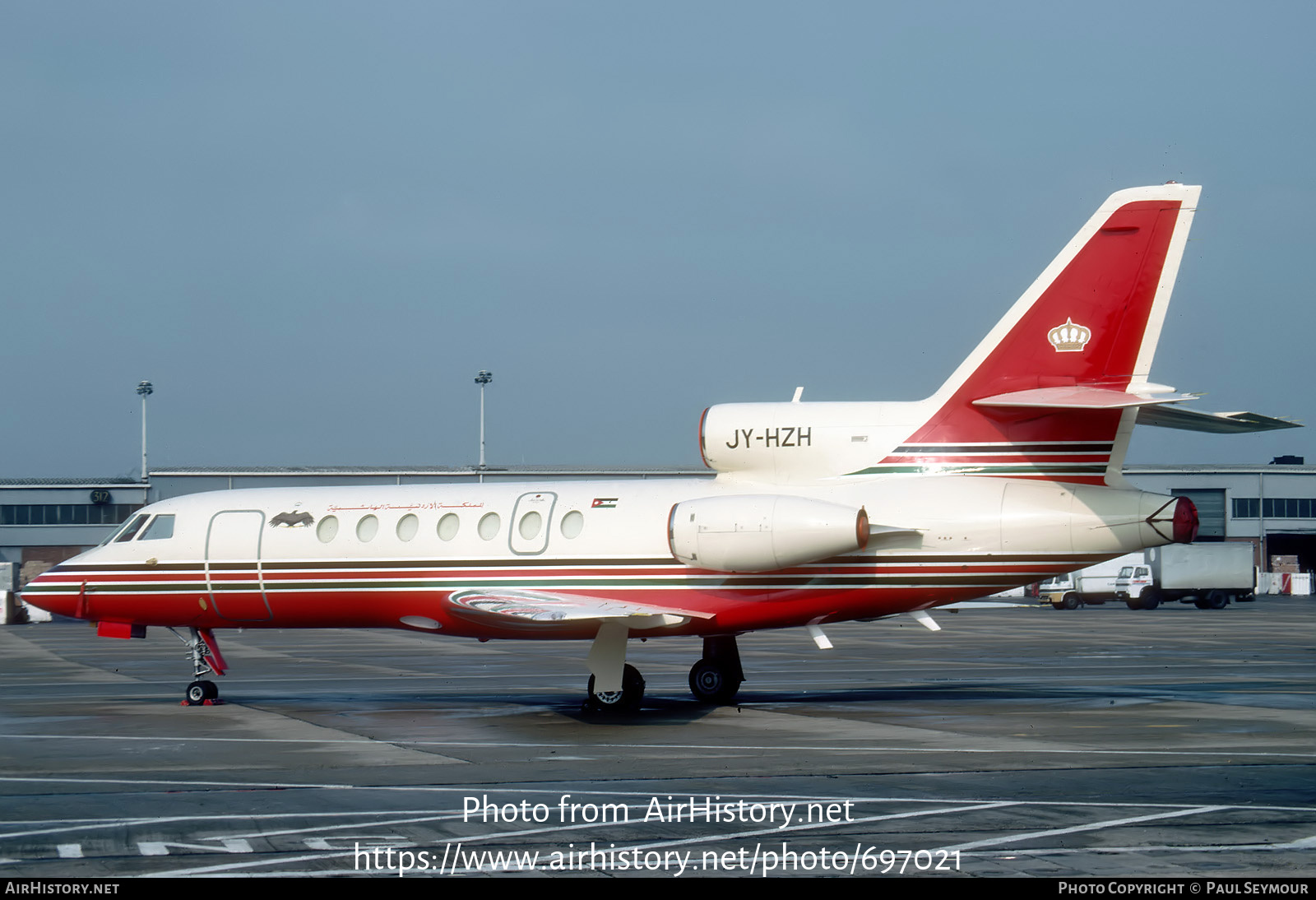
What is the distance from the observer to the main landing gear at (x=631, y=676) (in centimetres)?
1906

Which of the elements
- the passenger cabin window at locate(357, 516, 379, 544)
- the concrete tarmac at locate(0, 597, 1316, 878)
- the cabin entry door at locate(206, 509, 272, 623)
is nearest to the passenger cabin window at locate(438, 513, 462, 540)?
the passenger cabin window at locate(357, 516, 379, 544)

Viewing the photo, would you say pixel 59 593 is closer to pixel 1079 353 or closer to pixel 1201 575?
pixel 1079 353

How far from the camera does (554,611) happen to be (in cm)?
1809

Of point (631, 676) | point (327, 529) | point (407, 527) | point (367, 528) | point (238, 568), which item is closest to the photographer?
point (631, 676)

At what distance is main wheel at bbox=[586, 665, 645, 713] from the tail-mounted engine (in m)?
2.20

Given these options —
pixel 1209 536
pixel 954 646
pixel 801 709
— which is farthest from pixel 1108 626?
pixel 1209 536

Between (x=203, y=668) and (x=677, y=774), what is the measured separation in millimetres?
12217

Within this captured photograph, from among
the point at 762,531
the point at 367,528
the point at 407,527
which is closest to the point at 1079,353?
the point at 762,531

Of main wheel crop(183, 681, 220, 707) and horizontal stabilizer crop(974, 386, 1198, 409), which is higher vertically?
horizontal stabilizer crop(974, 386, 1198, 409)

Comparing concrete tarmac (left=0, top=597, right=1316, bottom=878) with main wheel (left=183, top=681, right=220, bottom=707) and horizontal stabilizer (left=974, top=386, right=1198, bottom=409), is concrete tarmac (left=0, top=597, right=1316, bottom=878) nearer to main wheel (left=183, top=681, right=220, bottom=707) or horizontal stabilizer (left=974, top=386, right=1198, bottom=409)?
main wheel (left=183, top=681, right=220, bottom=707)

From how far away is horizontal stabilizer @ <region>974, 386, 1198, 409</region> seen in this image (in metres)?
16.0

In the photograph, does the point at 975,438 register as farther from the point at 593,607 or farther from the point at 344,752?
the point at 344,752

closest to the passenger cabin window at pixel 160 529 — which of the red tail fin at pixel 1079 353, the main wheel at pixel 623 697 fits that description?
the main wheel at pixel 623 697

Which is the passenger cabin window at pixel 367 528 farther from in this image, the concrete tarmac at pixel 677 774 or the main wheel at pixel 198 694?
the main wheel at pixel 198 694
